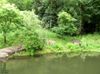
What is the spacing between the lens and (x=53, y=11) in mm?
42625

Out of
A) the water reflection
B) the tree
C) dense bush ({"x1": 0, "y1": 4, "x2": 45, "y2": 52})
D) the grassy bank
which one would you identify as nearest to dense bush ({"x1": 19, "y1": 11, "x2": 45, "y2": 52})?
dense bush ({"x1": 0, "y1": 4, "x2": 45, "y2": 52})

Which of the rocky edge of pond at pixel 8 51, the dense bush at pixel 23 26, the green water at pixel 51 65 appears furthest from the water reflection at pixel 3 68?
the dense bush at pixel 23 26

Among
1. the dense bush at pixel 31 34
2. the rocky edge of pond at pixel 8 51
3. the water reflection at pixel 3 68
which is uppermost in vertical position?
the dense bush at pixel 31 34

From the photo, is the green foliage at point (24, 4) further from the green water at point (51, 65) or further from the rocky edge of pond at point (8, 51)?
the green water at point (51, 65)

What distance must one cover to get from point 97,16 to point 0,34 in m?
15.4

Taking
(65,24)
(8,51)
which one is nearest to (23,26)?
(8,51)

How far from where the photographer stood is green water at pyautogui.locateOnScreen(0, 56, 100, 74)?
74.6ft

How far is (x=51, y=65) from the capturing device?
84.3 feet

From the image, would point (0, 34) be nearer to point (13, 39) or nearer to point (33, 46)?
→ point (13, 39)

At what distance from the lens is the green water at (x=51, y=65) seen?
22734mm

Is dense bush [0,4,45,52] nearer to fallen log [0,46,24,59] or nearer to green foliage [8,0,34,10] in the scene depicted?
fallen log [0,46,24,59]

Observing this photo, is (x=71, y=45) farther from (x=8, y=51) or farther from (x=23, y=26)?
(x=8, y=51)

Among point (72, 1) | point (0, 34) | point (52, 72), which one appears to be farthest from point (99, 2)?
point (52, 72)

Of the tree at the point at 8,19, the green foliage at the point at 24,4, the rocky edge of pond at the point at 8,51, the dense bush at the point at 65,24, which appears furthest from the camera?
the green foliage at the point at 24,4
